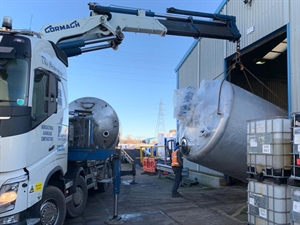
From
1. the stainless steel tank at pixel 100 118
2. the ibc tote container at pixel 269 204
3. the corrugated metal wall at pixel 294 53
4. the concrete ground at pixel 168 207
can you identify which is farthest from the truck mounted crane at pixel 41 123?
the corrugated metal wall at pixel 294 53

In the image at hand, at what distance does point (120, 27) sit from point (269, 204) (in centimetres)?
571

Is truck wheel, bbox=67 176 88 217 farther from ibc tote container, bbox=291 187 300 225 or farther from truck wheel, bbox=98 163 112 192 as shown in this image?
ibc tote container, bbox=291 187 300 225

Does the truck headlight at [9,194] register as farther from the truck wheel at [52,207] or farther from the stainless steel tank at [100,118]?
the stainless steel tank at [100,118]

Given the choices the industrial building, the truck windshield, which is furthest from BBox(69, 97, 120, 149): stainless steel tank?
the truck windshield

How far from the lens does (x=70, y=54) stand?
24.5ft

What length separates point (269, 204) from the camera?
4723mm

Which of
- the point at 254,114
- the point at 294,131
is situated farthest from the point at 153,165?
the point at 294,131

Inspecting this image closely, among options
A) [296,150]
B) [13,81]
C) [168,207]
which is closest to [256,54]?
[168,207]

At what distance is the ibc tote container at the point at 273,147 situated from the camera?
4.70 metres

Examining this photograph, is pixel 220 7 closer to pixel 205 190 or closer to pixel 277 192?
pixel 205 190

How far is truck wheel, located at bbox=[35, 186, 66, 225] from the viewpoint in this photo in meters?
4.88

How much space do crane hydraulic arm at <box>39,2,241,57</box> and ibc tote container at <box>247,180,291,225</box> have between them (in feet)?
16.7

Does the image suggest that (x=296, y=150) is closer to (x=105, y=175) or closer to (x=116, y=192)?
(x=116, y=192)

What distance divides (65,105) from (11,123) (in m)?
2.05
